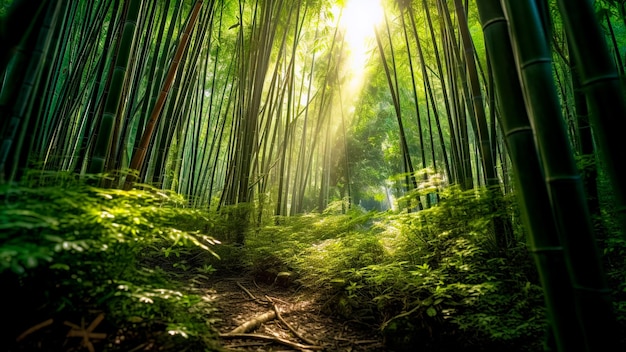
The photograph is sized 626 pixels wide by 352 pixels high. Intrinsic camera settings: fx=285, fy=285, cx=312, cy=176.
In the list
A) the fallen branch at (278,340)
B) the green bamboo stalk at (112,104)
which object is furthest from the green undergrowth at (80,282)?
the fallen branch at (278,340)

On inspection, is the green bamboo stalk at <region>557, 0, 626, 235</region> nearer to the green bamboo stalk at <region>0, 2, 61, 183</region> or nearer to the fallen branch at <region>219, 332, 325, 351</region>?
the fallen branch at <region>219, 332, 325, 351</region>

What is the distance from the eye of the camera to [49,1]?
912 millimetres

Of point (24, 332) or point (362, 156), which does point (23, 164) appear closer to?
point (24, 332)

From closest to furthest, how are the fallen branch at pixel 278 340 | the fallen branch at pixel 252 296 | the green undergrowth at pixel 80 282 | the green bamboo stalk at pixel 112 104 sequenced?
the green undergrowth at pixel 80 282 < the green bamboo stalk at pixel 112 104 < the fallen branch at pixel 278 340 < the fallen branch at pixel 252 296

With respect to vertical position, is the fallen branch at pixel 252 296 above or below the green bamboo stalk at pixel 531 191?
below

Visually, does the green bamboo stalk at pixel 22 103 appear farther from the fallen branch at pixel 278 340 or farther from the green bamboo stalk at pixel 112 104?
the fallen branch at pixel 278 340

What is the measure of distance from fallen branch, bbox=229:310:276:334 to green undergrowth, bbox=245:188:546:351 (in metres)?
0.46

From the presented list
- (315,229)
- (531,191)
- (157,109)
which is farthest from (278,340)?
(315,229)

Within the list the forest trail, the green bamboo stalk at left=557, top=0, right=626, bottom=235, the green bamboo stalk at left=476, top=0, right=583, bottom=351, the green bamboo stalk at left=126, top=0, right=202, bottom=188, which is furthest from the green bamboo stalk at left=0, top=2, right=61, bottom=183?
the green bamboo stalk at left=557, top=0, right=626, bottom=235

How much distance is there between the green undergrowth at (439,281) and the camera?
1.40m

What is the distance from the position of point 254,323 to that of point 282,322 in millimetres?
235

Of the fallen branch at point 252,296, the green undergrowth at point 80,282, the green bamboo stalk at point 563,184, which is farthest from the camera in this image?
the fallen branch at point 252,296

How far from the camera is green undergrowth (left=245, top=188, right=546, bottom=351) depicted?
140cm

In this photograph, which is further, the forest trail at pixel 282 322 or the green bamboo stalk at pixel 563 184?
the forest trail at pixel 282 322
